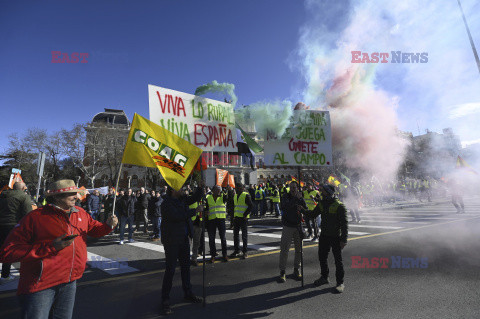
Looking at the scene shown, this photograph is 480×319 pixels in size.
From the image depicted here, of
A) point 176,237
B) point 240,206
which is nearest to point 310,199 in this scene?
point 240,206

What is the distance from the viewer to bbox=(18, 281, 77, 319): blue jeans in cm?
202

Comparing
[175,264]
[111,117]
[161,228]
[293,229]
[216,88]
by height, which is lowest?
[175,264]

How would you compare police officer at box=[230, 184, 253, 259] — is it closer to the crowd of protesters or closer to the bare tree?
the crowd of protesters

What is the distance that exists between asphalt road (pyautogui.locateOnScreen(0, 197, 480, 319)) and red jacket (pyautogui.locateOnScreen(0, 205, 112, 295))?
5.53 ft

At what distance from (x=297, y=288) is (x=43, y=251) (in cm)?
372

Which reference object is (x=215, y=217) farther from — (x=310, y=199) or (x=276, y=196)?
(x=276, y=196)

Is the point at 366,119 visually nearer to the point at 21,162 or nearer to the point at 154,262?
the point at 154,262

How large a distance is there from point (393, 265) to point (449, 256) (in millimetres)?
1664

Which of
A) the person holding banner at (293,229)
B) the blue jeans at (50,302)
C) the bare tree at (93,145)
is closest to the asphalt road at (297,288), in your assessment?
the person holding banner at (293,229)

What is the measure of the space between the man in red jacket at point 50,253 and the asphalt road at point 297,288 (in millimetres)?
1592

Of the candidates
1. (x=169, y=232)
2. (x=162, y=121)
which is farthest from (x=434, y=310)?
(x=162, y=121)

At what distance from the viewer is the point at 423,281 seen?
14.1 feet

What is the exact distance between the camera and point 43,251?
206 cm

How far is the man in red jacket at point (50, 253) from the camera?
2.02 meters
